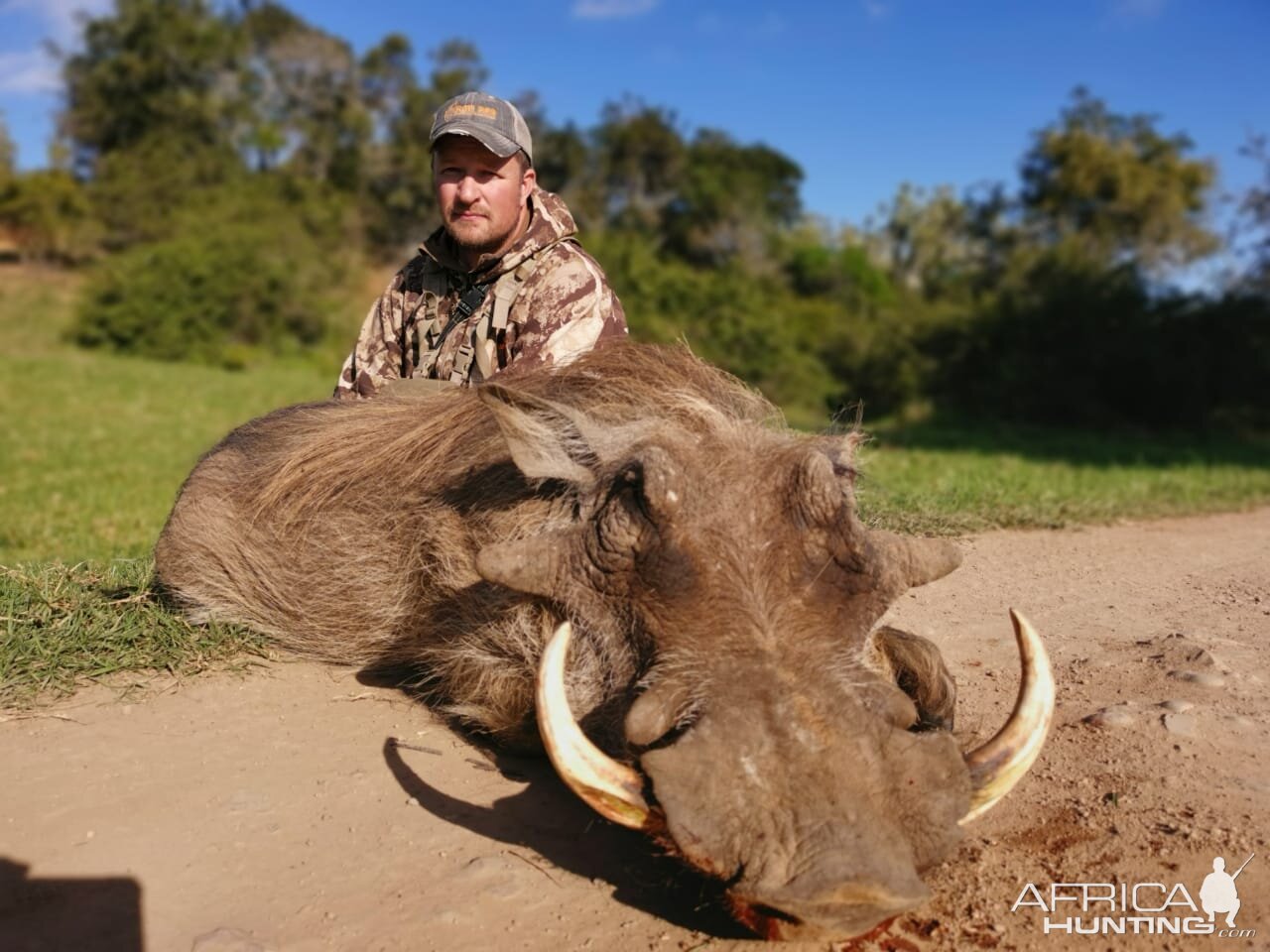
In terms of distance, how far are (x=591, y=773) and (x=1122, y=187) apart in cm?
3305

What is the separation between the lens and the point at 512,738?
8.81 feet

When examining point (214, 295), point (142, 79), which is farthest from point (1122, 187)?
point (142, 79)

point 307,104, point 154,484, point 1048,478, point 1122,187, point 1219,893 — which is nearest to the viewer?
point 1219,893

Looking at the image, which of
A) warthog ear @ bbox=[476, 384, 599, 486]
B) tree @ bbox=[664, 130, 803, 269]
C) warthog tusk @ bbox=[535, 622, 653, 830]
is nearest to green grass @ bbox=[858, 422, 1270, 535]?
warthog ear @ bbox=[476, 384, 599, 486]

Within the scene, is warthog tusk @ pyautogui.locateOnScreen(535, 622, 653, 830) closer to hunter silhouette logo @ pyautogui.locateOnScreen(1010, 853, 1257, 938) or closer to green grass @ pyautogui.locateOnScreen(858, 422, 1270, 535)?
hunter silhouette logo @ pyautogui.locateOnScreen(1010, 853, 1257, 938)

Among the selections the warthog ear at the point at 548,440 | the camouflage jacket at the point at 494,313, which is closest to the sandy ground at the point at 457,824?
the warthog ear at the point at 548,440

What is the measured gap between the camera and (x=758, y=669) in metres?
1.97

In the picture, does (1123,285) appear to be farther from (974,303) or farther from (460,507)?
(460,507)

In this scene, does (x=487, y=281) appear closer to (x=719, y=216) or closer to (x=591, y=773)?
(x=591, y=773)

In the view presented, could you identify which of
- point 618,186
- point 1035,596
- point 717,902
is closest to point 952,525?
point 1035,596

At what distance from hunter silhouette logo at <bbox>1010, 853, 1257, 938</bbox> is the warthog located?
35 centimetres

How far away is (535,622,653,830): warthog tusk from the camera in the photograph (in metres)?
1.88

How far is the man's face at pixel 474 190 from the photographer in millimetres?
3906

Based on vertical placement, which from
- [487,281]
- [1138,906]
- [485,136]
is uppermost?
[485,136]
